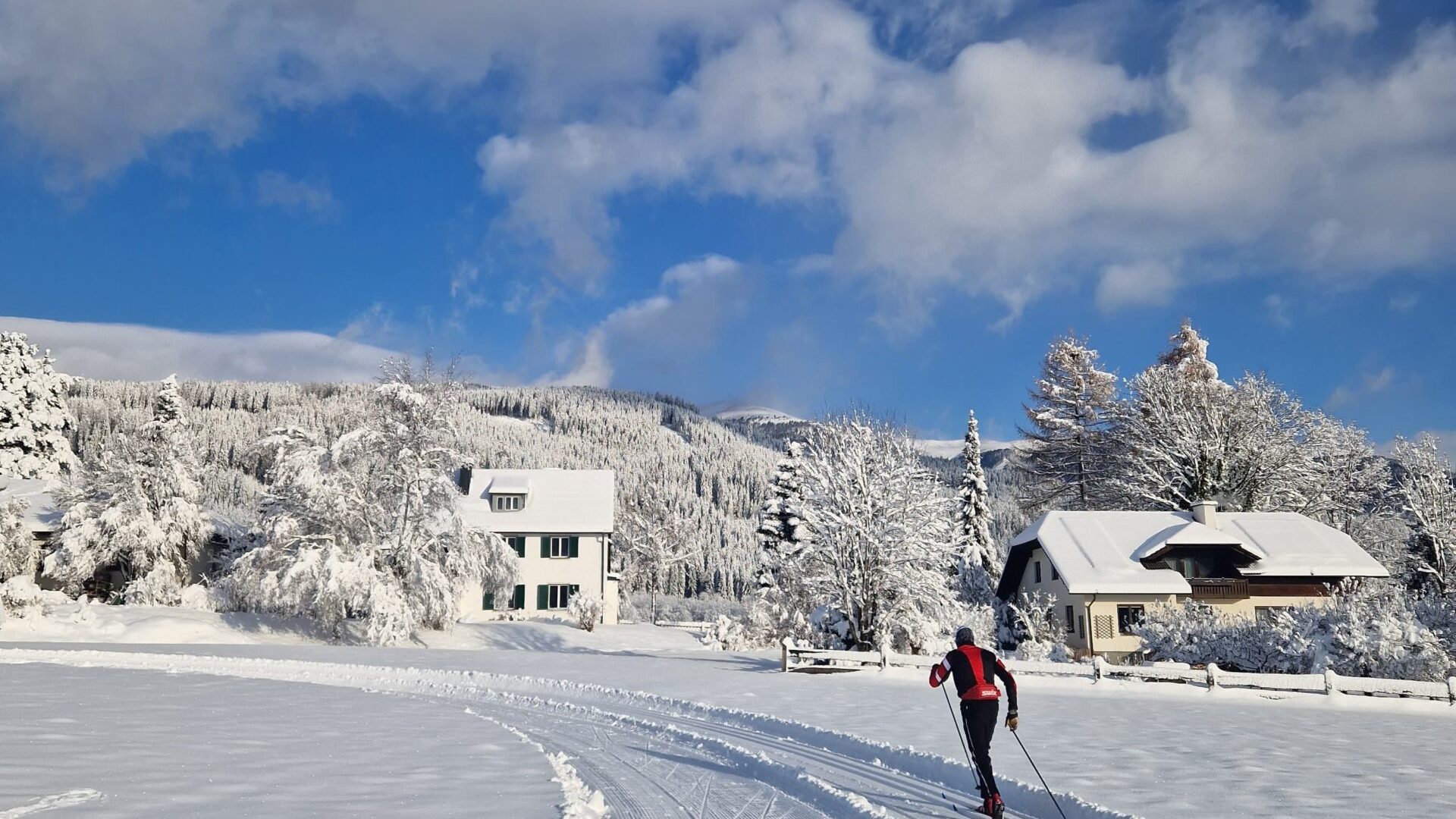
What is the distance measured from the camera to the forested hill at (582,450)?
94.1 meters

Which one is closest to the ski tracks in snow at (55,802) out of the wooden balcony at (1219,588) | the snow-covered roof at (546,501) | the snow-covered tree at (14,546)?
the snow-covered tree at (14,546)

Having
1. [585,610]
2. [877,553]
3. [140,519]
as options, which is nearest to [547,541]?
[585,610]

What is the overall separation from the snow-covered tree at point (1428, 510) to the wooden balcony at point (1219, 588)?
7549 mm

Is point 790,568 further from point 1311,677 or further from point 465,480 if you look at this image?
point 465,480

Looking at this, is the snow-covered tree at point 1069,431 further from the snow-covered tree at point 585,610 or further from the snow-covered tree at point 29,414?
the snow-covered tree at point 29,414

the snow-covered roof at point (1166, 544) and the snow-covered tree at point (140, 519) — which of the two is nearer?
the snow-covered roof at point (1166, 544)

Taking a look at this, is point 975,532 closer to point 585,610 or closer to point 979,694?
point 585,610

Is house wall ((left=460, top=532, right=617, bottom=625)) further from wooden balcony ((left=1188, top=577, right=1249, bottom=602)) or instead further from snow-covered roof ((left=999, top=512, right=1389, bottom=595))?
wooden balcony ((left=1188, top=577, right=1249, bottom=602))

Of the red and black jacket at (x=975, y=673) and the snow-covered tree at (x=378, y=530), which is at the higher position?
the snow-covered tree at (x=378, y=530)

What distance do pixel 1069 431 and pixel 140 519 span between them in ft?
150

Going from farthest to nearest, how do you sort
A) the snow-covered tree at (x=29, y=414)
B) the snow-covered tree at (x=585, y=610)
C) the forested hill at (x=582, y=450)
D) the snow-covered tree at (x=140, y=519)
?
the forested hill at (x=582, y=450), the snow-covered tree at (x=585, y=610), the snow-covered tree at (x=29, y=414), the snow-covered tree at (x=140, y=519)

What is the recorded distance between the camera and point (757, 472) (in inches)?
5876

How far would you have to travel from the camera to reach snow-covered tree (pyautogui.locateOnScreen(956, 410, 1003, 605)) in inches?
1654

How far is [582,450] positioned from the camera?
510ft
